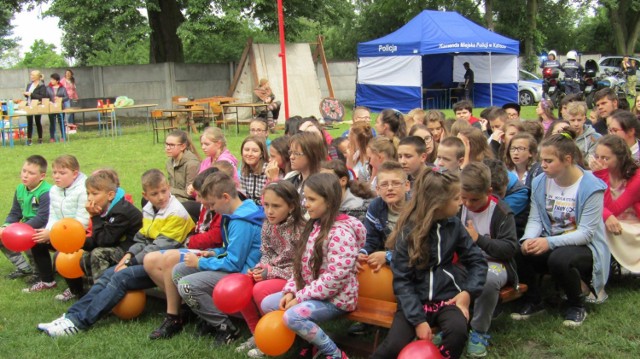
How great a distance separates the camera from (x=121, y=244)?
17.9 feet

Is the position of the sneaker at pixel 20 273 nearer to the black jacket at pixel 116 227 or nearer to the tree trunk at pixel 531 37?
the black jacket at pixel 116 227

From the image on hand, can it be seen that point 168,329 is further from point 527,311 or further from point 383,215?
point 527,311

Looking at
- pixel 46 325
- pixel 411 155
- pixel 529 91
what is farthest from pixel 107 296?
pixel 529 91

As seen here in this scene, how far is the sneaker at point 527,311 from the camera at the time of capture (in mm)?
4621

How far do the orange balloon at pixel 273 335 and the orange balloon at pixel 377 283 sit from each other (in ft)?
1.87

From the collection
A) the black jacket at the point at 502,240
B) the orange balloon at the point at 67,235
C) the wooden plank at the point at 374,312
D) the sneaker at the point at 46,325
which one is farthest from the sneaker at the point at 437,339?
the orange balloon at the point at 67,235

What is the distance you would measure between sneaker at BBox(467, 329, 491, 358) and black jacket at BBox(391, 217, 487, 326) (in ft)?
1.30

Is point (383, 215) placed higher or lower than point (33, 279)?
Answer: higher

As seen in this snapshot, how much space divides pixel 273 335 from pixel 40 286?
308cm

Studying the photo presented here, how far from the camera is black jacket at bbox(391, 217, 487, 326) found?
3.77 m

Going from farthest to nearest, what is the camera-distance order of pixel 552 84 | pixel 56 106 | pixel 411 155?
1. pixel 552 84
2. pixel 56 106
3. pixel 411 155

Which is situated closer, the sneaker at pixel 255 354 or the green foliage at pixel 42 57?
the sneaker at pixel 255 354

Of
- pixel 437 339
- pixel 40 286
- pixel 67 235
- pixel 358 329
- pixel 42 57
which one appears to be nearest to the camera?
pixel 437 339

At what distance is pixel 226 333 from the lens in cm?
461
